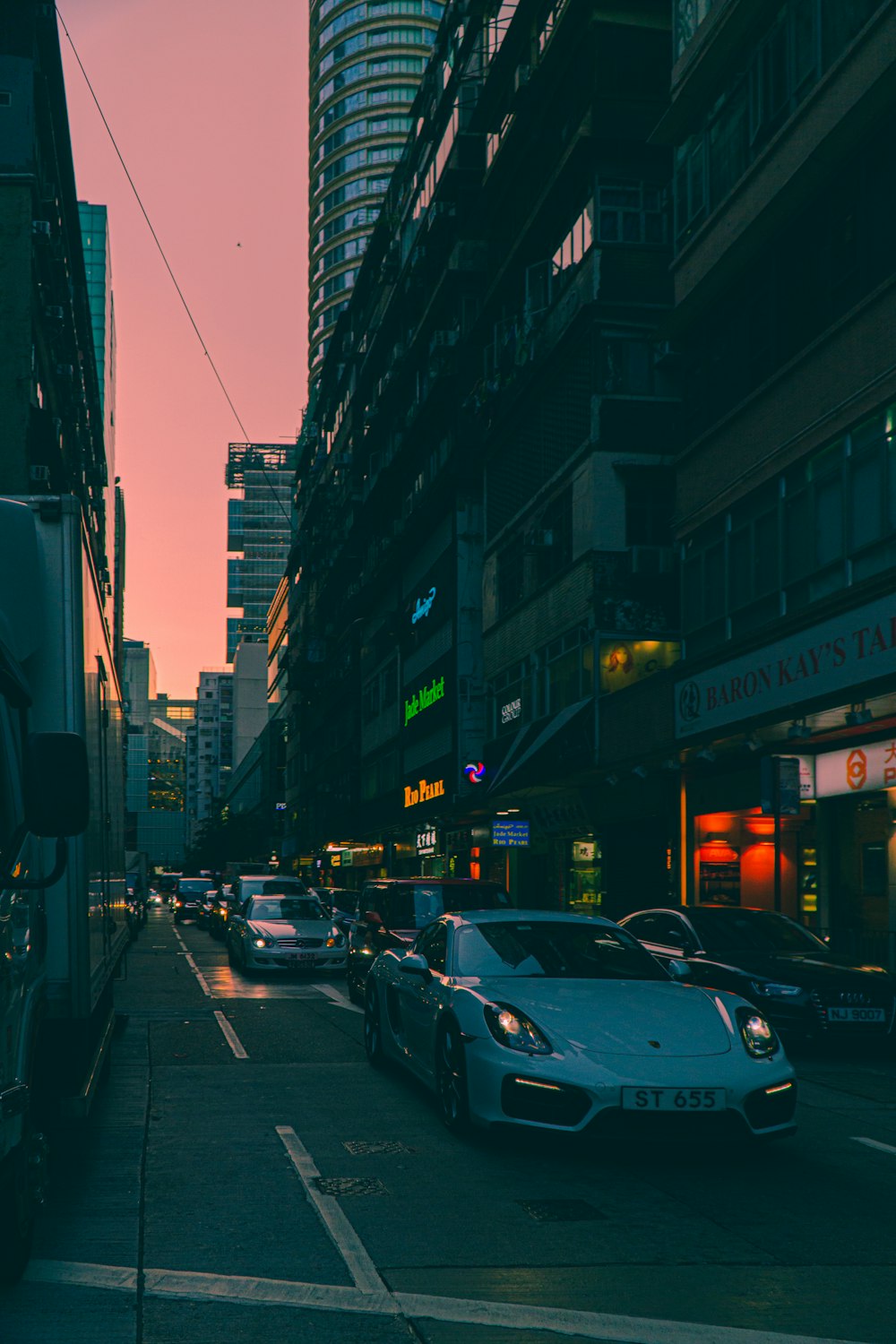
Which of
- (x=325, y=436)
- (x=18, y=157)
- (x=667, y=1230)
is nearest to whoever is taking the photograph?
(x=667, y=1230)

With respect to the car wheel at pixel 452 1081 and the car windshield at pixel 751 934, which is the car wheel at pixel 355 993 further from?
the car wheel at pixel 452 1081

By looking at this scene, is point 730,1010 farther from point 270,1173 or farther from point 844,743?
point 844,743

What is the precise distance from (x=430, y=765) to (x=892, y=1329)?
4485cm

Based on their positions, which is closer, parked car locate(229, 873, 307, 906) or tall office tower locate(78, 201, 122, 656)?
parked car locate(229, 873, 307, 906)

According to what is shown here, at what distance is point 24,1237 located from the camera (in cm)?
564

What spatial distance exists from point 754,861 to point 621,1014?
17761 millimetres

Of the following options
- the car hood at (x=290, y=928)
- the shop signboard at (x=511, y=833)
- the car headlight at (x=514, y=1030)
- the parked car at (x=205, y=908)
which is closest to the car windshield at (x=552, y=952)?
the car headlight at (x=514, y=1030)

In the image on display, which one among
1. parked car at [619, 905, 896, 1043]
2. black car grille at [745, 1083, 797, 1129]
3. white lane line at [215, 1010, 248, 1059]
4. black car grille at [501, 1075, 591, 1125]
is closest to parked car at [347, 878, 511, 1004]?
white lane line at [215, 1010, 248, 1059]

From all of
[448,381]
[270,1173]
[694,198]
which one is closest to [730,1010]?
[270,1173]

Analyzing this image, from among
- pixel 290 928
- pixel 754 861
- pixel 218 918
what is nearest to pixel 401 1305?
pixel 290 928

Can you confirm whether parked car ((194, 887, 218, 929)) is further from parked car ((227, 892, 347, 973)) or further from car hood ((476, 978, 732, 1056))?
car hood ((476, 978, 732, 1056))

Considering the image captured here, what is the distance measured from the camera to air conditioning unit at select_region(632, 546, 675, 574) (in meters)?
30.4

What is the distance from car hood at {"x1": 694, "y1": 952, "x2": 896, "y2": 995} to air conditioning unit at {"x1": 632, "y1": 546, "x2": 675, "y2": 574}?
16717mm

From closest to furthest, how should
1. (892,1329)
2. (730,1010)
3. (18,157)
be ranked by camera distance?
1. (892,1329)
2. (730,1010)
3. (18,157)
